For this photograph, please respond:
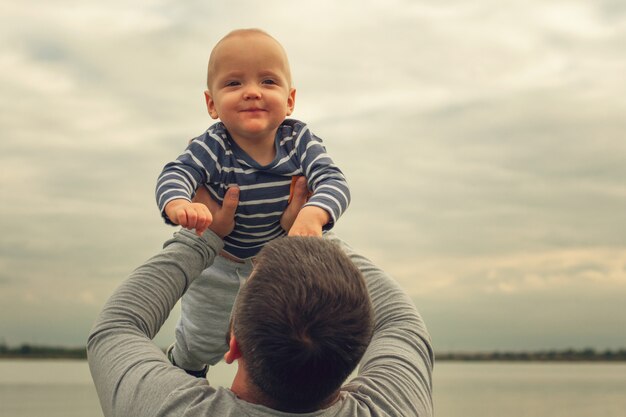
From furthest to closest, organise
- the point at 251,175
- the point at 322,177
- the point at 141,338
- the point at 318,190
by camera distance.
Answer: the point at 251,175 → the point at 322,177 → the point at 318,190 → the point at 141,338

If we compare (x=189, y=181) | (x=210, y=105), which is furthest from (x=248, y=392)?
(x=210, y=105)

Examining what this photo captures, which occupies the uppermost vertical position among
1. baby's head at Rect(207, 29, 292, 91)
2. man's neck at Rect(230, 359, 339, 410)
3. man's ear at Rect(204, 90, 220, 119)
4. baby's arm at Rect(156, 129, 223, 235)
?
baby's head at Rect(207, 29, 292, 91)

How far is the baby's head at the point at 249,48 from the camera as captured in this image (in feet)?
11.8

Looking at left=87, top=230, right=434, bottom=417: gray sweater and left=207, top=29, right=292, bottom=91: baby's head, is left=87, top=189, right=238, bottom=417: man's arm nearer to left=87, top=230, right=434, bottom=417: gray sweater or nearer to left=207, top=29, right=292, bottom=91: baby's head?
left=87, top=230, right=434, bottom=417: gray sweater

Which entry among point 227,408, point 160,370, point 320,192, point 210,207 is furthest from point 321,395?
point 210,207

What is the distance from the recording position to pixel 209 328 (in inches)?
153

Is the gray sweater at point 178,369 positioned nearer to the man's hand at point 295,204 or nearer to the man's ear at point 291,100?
the man's hand at point 295,204

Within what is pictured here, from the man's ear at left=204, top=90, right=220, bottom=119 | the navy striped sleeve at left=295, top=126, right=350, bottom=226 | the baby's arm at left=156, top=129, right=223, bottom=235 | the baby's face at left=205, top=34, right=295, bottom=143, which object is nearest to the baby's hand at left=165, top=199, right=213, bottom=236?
the baby's arm at left=156, top=129, right=223, bottom=235

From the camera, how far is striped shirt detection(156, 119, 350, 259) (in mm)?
3553

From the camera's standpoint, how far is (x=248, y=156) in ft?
12.1

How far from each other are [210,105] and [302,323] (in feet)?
5.97

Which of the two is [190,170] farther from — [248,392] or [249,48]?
[248,392]

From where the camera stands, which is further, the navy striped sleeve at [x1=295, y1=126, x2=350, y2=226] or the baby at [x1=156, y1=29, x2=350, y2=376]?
the baby at [x1=156, y1=29, x2=350, y2=376]

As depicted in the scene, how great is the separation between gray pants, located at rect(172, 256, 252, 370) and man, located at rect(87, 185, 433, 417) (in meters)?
0.96
